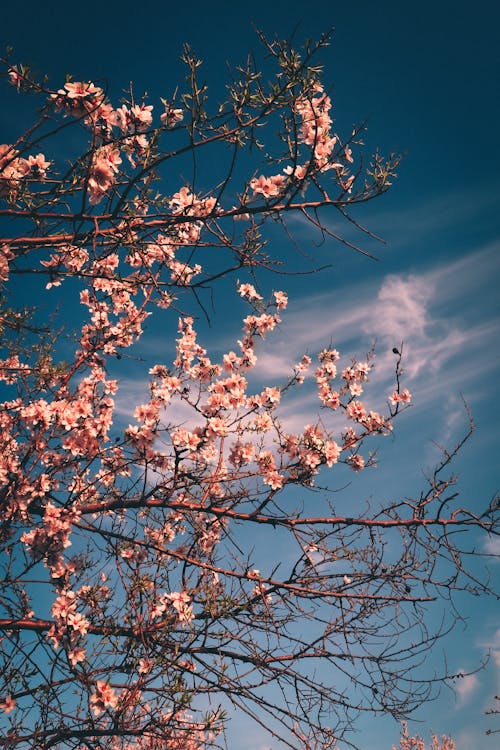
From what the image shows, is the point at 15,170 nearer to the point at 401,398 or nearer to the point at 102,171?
the point at 102,171

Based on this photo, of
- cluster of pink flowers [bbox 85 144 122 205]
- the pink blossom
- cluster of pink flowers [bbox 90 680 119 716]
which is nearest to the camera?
cluster of pink flowers [bbox 85 144 122 205]

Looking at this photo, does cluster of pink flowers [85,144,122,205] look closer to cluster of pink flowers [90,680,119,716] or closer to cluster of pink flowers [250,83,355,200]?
cluster of pink flowers [250,83,355,200]

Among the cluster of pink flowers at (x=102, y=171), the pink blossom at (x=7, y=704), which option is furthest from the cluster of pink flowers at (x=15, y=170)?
the pink blossom at (x=7, y=704)

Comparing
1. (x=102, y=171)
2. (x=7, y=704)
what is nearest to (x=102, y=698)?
(x=7, y=704)

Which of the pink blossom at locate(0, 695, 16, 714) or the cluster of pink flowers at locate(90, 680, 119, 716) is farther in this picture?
the pink blossom at locate(0, 695, 16, 714)

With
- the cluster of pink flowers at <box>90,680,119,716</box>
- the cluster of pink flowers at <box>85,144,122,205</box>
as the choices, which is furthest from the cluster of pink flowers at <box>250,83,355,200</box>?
the cluster of pink flowers at <box>90,680,119,716</box>

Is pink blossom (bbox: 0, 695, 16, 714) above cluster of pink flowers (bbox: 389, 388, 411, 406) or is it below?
below

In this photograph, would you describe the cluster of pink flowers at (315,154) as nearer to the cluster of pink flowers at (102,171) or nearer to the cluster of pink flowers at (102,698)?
the cluster of pink flowers at (102,171)

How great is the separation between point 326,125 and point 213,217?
0.94 meters

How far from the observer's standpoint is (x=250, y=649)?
3.80m

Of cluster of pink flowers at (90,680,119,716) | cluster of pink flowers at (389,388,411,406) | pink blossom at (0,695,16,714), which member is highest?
cluster of pink flowers at (389,388,411,406)

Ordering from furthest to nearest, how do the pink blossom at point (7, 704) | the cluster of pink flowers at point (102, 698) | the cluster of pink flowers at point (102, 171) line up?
the pink blossom at point (7, 704) < the cluster of pink flowers at point (102, 698) < the cluster of pink flowers at point (102, 171)

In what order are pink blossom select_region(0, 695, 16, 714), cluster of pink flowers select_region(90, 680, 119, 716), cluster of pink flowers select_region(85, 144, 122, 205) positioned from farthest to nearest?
pink blossom select_region(0, 695, 16, 714) → cluster of pink flowers select_region(90, 680, 119, 716) → cluster of pink flowers select_region(85, 144, 122, 205)

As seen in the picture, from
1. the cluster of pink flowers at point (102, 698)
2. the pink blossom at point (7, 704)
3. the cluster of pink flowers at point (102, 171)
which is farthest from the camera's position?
the pink blossom at point (7, 704)
